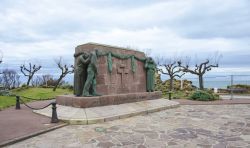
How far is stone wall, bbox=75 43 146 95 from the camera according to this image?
995 centimetres

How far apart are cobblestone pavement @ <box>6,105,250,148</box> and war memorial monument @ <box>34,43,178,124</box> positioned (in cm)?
84

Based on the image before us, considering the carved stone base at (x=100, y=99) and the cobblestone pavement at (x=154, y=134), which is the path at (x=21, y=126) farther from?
the carved stone base at (x=100, y=99)

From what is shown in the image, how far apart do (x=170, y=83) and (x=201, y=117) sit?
15465mm

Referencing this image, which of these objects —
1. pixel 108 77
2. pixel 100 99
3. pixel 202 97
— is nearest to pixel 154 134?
pixel 100 99

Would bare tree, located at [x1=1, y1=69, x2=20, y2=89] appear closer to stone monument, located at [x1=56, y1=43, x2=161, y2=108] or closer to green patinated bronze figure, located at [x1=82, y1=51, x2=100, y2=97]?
stone monument, located at [x1=56, y1=43, x2=161, y2=108]

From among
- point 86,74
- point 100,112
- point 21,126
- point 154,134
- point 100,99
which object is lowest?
point 154,134

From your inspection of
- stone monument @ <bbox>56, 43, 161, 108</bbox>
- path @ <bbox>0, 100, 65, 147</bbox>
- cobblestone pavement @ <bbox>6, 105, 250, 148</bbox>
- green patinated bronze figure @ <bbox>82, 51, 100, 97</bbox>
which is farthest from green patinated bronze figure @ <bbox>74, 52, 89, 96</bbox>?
cobblestone pavement @ <bbox>6, 105, 250, 148</bbox>

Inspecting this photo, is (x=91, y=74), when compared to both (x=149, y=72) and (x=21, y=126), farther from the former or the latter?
(x=149, y=72)

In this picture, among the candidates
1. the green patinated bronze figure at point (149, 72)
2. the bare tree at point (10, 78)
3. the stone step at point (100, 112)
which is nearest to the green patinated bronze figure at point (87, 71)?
the stone step at point (100, 112)

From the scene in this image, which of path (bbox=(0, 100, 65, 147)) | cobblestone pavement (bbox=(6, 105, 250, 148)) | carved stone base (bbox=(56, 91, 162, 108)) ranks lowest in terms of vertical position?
cobblestone pavement (bbox=(6, 105, 250, 148))

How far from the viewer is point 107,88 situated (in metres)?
10.1

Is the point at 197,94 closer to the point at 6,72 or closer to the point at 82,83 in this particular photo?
the point at 82,83

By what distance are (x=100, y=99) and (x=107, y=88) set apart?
914 millimetres

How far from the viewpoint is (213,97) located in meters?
15.9
